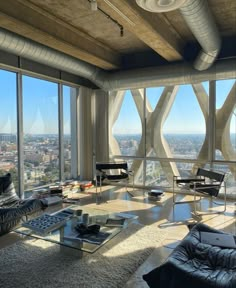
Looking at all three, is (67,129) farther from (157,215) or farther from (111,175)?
(157,215)

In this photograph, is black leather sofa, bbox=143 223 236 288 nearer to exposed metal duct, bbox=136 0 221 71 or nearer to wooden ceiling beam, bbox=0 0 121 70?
exposed metal duct, bbox=136 0 221 71

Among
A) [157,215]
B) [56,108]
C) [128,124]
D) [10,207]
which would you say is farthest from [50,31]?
[157,215]

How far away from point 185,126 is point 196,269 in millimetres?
4278

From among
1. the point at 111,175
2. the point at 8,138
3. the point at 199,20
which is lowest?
the point at 111,175

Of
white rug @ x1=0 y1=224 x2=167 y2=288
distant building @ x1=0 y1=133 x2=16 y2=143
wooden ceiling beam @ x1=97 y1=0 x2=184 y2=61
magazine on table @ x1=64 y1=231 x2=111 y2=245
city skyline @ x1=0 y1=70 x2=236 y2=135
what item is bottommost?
white rug @ x1=0 y1=224 x2=167 y2=288

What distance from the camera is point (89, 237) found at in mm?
2857

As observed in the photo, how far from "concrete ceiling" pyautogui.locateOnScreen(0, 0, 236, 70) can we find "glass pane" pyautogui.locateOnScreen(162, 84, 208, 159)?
0.84m

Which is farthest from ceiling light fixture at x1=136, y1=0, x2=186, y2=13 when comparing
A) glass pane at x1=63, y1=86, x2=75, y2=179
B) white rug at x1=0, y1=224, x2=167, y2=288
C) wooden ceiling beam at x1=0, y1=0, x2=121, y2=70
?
glass pane at x1=63, y1=86, x2=75, y2=179

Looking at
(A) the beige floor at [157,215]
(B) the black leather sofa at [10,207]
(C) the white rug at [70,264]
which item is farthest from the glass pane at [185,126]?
(B) the black leather sofa at [10,207]

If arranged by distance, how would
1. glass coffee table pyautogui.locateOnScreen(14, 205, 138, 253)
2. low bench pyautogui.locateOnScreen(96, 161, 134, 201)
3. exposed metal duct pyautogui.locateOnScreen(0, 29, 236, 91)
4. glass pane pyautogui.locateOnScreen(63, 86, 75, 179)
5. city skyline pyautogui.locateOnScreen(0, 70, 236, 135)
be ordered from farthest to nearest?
1. glass pane pyautogui.locateOnScreen(63, 86, 75, 179)
2. low bench pyautogui.locateOnScreen(96, 161, 134, 201)
3. city skyline pyautogui.locateOnScreen(0, 70, 236, 135)
4. exposed metal duct pyautogui.locateOnScreen(0, 29, 236, 91)
5. glass coffee table pyautogui.locateOnScreen(14, 205, 138, 253)

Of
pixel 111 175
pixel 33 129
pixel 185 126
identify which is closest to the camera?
pixel 33 129

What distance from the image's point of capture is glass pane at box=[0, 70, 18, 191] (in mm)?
4910

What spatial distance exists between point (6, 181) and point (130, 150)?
3347mm

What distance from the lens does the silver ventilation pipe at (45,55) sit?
152 inches
